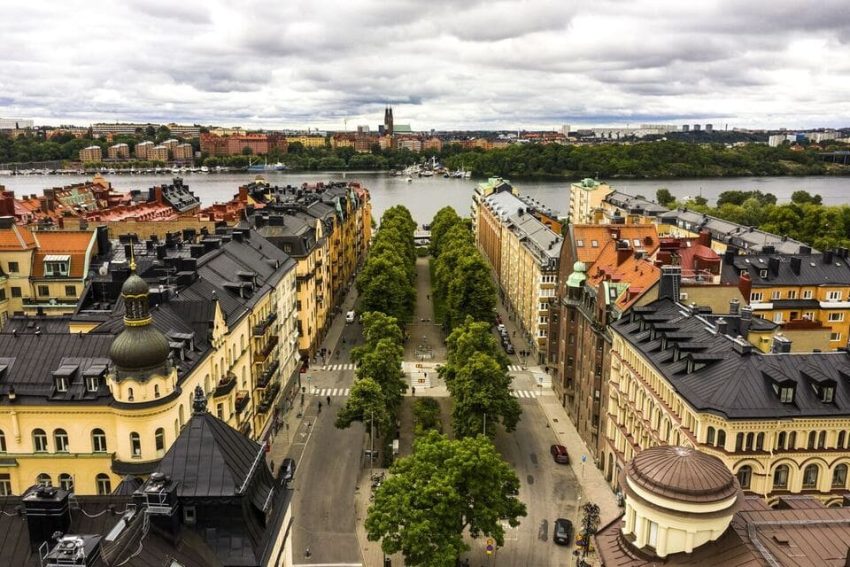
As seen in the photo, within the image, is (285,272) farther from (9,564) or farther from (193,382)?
(9,564)

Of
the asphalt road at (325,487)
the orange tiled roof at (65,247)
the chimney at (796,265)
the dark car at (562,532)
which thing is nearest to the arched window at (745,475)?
the dark car at (562,532)

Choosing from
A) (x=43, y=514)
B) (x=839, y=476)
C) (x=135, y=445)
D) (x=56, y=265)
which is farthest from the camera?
(x=56, y=265)

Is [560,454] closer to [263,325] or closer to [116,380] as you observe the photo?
[263,325]

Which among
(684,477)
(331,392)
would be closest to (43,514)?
(684,477)

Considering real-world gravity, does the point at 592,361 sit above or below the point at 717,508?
below

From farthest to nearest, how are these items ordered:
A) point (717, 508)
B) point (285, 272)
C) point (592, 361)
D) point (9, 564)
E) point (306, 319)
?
1. point (306, 319)
2. point (285, 272)
3. point (592, 361)
4. point (717, 508)
5. point (9, 564)

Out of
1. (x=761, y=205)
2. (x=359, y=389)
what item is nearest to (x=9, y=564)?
(x=359, y=389)

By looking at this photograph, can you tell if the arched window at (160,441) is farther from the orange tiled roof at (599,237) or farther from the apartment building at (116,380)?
the orange tiled roof at (599,237)
